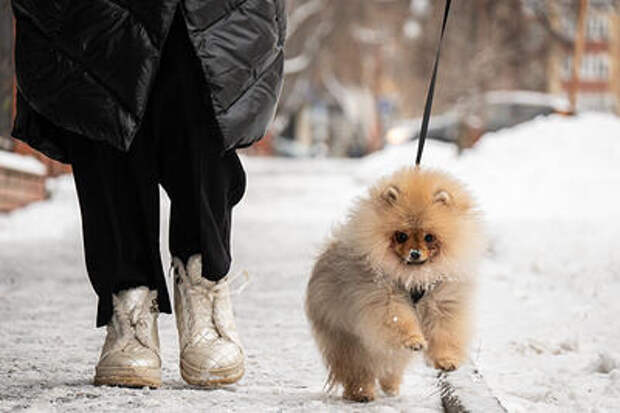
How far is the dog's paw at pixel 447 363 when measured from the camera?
3.06 metres

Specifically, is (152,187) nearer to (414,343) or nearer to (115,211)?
(115,211)

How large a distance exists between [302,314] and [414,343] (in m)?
2.67

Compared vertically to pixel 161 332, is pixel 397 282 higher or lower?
higher

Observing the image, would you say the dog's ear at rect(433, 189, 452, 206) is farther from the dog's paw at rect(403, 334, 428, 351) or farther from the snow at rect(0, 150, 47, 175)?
the snow at rect(0, 150, 47, 175)

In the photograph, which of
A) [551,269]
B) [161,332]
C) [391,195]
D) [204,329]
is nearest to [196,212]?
[204,329]

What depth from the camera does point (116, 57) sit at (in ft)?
10.4

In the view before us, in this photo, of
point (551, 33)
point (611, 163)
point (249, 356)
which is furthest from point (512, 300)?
point (551, 33)

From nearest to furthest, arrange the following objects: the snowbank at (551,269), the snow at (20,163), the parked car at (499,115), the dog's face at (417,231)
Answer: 1. the dog's face at (417,231)
2. the snowbank at (551,269)
3. the snow at (20,163)
4. the parked car at (499,115)

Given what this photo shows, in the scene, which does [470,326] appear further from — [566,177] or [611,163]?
[611,163]

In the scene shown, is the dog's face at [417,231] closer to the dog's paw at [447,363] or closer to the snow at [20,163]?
the dog's paw at [447,363]

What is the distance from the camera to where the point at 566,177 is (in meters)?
13.2

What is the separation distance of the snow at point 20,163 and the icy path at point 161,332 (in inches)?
20.4

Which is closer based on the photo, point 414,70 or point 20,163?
point 20,163

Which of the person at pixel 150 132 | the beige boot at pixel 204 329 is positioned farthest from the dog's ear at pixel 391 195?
the beige boot at pixel 204 329
